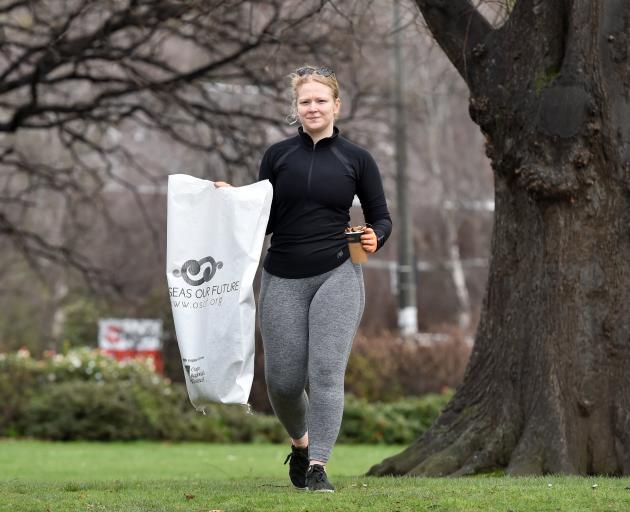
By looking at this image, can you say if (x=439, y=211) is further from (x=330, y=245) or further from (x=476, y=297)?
(x=330, y=245)

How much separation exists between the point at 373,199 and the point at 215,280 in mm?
969

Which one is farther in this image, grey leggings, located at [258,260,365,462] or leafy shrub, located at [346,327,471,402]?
leafy shrub, located at [346,327,471,402]

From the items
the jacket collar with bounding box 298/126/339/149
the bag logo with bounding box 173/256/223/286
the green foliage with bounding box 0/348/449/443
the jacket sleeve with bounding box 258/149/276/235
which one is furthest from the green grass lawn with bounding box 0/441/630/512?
the green foliage with bounding box 0/348/449/443

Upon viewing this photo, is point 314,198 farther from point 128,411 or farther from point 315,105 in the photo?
point 128,411

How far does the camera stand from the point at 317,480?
20.7ft

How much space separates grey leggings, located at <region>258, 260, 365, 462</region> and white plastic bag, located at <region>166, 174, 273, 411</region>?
0.54ft

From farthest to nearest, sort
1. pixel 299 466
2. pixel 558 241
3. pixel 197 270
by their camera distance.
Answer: pixel 558 241 < pixel 299 466 < pixel 197 270

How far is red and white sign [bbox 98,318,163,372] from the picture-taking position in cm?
2091

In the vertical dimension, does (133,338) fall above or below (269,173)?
below

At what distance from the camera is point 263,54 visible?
48.1 ft

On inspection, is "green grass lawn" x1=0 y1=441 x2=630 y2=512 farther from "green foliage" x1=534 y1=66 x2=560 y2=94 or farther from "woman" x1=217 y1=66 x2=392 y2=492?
"green foliage" x1=534 y1=66 x2=560 y2=94

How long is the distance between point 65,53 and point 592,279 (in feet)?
27.6

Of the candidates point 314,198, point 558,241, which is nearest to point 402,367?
point 558,241

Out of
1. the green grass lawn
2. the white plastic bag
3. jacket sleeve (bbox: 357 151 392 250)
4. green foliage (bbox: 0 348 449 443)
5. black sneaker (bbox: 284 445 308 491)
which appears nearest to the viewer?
the green grass lawn
